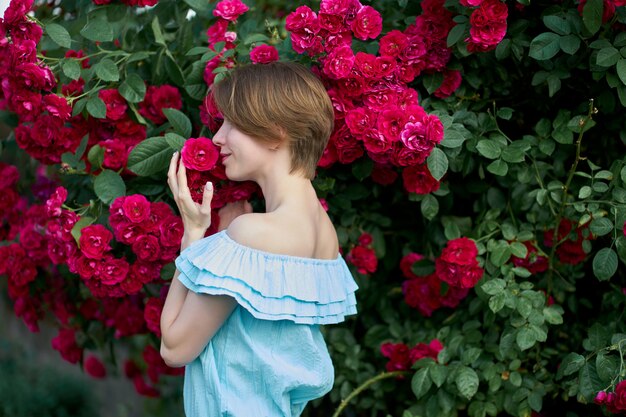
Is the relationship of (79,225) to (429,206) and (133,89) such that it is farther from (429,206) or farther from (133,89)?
(429,206)

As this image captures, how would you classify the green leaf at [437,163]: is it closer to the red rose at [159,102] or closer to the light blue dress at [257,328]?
the light blue dress at [257,328]

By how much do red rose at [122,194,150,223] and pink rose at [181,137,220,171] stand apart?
0.20m

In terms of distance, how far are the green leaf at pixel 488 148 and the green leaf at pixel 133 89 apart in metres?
1.01

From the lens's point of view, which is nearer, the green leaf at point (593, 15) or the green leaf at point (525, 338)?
the green leaf at point (593, 15)

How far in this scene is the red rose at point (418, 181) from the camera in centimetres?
252

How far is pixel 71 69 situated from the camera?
8.09 feet

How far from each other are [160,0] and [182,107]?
1.33 ft

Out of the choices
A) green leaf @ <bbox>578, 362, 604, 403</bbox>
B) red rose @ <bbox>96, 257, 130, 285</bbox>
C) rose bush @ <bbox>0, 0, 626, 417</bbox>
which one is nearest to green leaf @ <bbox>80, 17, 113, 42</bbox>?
rose bush @ <bbox>0, 0, 626, 417</bbox>

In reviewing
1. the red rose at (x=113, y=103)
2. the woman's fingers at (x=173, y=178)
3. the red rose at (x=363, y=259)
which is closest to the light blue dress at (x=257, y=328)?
the woman's fingers at (x=173, y=178)

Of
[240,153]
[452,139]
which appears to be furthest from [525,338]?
[240,153]

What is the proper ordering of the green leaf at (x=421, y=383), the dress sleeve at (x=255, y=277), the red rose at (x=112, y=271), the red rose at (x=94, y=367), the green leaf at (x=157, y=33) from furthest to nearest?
1. the red rose at (x=94, y=367)
2. the green leaf at (x=157, y=33)
3. the green leaf at (x=421, y=383)
4. the red rose at (x=112, y=271)
5. the dress sleeve at (x=255, y=277)

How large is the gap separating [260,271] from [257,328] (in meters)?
0.16

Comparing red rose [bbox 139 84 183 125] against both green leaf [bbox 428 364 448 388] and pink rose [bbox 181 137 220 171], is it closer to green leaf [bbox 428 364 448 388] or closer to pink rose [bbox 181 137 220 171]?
pink rose [bbox 181 137 220 171]

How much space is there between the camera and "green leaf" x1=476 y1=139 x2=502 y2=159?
8.23 ft
